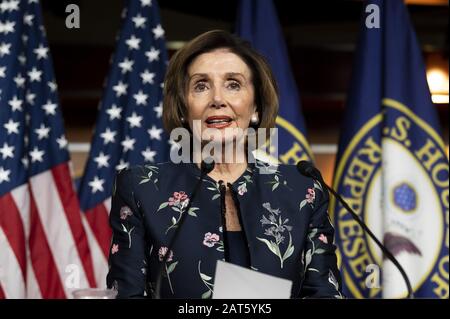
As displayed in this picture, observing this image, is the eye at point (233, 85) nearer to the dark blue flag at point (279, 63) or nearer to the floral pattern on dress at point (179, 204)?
the floral pattern on dress at point (179, 204)

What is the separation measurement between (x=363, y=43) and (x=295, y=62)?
1.19 meters

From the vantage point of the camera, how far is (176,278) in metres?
1.95

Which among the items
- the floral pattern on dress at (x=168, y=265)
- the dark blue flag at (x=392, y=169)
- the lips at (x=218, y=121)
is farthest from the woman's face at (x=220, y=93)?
the dark blue flag at (x=392, y=169)

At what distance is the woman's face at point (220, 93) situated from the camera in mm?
2088

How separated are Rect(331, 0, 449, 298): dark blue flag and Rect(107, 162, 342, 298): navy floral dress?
143cm

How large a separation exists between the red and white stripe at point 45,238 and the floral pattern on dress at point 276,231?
1507 mm

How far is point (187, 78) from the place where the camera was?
2199mm

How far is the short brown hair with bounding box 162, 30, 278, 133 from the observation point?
2.20 m

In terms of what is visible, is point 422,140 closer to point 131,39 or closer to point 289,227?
point 131,39

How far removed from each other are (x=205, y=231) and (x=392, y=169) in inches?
68.8

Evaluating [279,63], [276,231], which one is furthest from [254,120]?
[279,63]

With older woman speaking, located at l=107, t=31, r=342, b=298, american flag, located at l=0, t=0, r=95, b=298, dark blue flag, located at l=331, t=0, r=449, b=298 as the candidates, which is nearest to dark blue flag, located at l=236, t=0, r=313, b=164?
dark blue flag, located at l=331, t=0, r=449, b=298
